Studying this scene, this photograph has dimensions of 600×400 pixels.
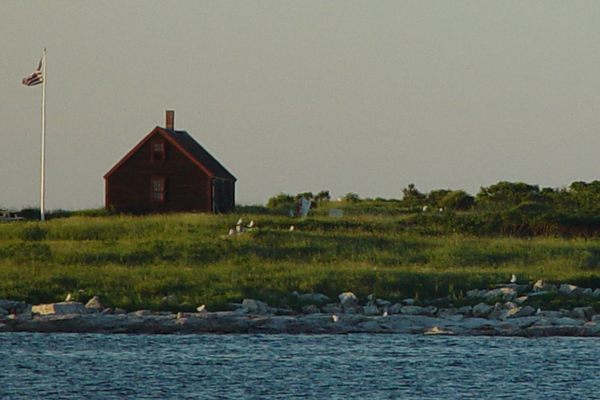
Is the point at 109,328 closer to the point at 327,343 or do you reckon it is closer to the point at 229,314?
the point at 229,314

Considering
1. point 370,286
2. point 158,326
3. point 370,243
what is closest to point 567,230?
point 370,243

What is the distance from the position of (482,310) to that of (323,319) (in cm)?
437

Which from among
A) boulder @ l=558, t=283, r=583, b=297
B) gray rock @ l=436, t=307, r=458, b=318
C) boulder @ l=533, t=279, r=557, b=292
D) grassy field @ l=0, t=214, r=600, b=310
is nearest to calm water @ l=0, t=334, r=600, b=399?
gray rock @ l=436, t=307, r=458, b=318

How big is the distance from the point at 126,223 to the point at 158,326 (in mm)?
20658

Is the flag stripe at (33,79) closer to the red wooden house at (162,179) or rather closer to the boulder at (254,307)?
the red wooden house at (162,179)

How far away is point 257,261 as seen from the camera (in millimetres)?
42938

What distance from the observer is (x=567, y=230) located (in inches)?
2099

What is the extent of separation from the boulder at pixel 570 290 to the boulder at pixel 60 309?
13.2 m

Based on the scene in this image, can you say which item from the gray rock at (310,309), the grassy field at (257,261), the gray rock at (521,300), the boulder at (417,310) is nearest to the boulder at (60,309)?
the grassy field at (257,261)

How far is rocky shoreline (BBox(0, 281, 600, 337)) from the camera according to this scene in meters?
33.5

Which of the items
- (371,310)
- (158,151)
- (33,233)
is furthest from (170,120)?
(371,310)

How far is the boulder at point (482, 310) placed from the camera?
35406 millimetres

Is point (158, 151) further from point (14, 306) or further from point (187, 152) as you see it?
→ point (14, 306)

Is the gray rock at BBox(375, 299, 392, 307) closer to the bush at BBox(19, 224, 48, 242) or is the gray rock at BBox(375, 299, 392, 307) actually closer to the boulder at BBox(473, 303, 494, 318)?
the boulder at BBox(473, 303, 494, 318)
